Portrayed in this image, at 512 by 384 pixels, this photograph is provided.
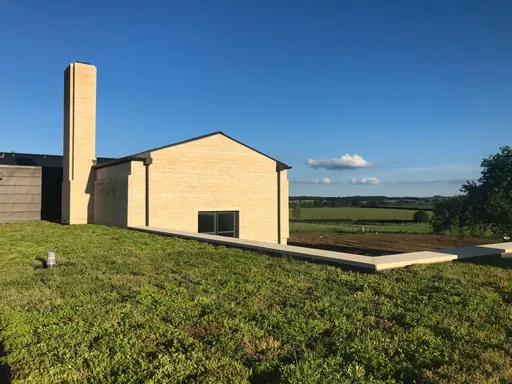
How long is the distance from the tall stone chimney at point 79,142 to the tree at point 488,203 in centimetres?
2034

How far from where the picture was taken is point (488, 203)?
17984 mm

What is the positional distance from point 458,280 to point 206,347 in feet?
16.7

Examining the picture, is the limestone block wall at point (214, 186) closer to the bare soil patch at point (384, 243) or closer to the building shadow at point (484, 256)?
the bare soil patch at point (384, 243)

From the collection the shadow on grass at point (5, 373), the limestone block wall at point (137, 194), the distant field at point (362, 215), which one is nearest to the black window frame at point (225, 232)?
the limestone block wall at point (137, 194)

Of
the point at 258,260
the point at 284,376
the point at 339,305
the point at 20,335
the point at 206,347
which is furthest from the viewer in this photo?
the point at 258,260

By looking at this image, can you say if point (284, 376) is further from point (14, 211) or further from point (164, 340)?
point (14, 211)

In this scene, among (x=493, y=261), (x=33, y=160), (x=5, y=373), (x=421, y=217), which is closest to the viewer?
(x=5, y=373)

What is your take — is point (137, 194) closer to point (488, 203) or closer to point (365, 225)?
point (488, 203)

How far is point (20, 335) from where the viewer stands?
4535 millimetres

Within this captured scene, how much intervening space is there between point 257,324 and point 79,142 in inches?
779

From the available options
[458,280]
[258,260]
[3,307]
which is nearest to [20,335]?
[3,307]

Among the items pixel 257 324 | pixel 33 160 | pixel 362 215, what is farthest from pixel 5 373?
pixel 362 215

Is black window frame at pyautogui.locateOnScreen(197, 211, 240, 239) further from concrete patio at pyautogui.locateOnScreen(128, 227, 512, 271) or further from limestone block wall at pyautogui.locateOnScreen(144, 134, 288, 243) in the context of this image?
concrete patio at pyautogui.locateOnScreen(128, 227, 512, 271)

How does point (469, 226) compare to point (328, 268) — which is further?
point (469, 226)
